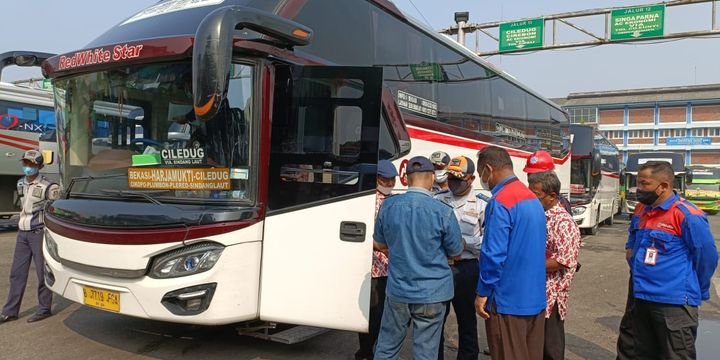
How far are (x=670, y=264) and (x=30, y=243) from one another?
241 inches

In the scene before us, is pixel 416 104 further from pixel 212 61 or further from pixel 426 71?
pixel 212 61

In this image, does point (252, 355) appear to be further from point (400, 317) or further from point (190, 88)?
point (190, 88)

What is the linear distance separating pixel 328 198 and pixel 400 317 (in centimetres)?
117

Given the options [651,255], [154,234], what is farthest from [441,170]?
[154,234]

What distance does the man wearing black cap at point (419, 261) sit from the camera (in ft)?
11.8

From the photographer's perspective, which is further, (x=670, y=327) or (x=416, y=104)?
(x=416, y=104)

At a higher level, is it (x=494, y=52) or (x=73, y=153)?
(x=494, y=52)

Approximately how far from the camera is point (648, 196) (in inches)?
156

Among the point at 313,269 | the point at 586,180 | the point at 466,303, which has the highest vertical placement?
the point at 586,180

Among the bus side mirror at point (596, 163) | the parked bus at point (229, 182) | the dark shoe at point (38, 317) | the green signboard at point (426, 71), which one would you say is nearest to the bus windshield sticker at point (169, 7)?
the parked bus at point (229, 182)

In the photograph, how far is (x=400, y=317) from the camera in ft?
12.1

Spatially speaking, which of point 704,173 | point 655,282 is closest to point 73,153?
point 655,282

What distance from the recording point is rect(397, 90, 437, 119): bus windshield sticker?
20.1 ft

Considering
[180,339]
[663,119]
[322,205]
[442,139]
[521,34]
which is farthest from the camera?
[663,119]
